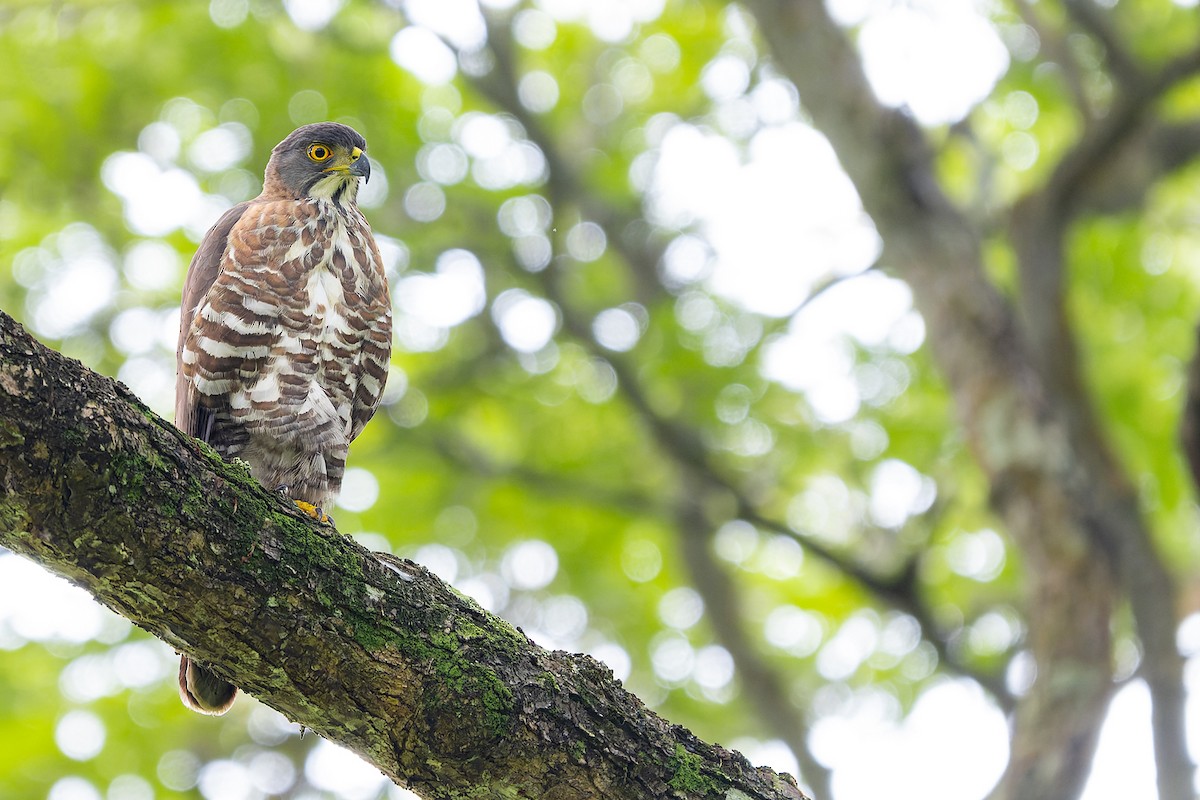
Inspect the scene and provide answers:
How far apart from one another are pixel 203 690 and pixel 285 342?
1.33m

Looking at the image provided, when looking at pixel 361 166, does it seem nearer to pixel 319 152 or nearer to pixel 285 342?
pixel 319 152

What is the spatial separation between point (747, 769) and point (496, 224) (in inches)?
283

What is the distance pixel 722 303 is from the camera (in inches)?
391

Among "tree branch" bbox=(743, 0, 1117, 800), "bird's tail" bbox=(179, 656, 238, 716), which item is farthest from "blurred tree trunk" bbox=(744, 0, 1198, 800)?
"bird's tail" bbox=(179, 656, 238, 716)

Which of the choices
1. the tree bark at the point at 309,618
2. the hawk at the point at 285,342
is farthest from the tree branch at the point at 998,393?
the hawk at the point at 285,342

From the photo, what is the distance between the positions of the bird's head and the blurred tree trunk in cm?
357

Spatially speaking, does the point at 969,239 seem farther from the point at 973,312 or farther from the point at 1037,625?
the point at 1037,625

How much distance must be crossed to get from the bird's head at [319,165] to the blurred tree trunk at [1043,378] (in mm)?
3572

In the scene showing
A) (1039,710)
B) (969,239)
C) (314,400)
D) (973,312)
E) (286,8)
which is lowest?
(314,400)

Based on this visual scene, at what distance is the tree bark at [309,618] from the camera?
94.0 inches

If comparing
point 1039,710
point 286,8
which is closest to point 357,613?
point 1039,710

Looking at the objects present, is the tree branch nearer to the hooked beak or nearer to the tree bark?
the tree bark

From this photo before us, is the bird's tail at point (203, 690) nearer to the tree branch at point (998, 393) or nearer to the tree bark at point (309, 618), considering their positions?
the tree bark at point (309, 618)

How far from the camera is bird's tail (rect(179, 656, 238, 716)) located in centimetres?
374
